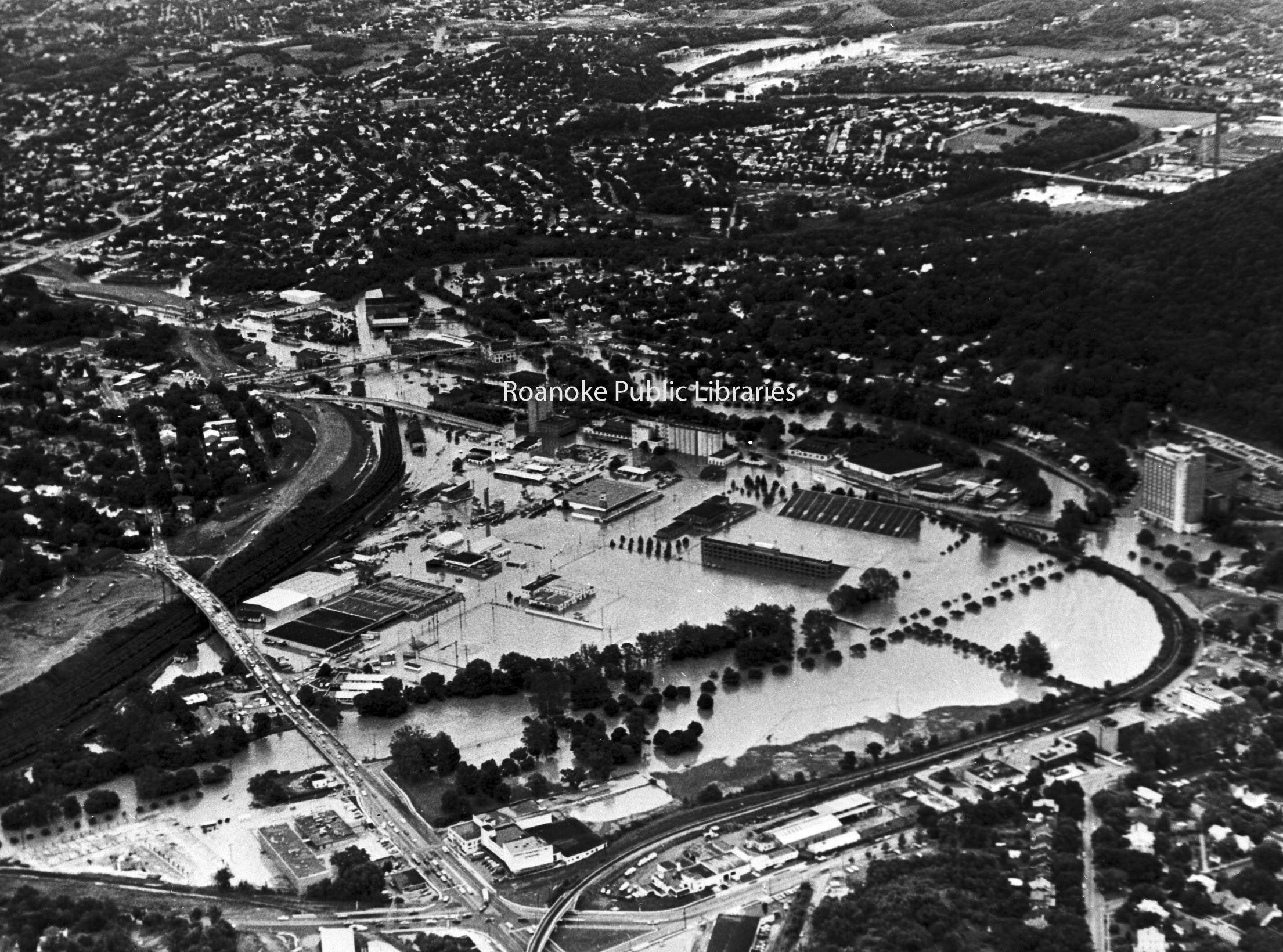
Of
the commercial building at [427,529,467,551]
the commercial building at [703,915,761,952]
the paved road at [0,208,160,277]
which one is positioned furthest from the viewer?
the paved road at [0,208,160,277]

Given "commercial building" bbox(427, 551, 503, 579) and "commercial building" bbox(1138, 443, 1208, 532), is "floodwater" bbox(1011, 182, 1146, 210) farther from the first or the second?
"commercial building" bbox(427, 551, 503, 579)

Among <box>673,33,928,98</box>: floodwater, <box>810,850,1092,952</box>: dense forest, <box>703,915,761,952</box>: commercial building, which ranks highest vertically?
<box>673,33,928,98</box>: floodwater

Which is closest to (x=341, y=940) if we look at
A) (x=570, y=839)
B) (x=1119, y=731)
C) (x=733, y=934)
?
(x=570, y=839)

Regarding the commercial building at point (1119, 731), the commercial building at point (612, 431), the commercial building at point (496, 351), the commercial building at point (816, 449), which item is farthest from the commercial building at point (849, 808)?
the commercial building at point (496, 351)

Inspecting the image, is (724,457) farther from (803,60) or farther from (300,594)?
(803,60)

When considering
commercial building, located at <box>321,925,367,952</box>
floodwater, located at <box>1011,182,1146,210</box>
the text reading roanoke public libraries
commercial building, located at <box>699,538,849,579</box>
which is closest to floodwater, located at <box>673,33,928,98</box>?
floodwater, located at <box>1011,182,1146,210</box>

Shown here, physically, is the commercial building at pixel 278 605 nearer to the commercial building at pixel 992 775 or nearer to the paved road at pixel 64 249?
the commercial building at pixel 992 775
